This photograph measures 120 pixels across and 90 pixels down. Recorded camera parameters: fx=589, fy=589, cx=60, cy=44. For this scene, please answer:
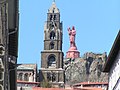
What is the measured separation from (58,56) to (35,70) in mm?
7647

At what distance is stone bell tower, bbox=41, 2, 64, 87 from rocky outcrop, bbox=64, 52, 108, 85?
18.0 m

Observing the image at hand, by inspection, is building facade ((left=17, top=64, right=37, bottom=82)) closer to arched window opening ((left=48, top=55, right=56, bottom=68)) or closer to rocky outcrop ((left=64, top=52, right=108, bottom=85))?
arched window opening ((left=48, top=55, right=56, bottom=68))

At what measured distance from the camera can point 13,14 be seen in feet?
60.4

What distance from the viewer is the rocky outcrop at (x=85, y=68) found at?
14975 centimetres

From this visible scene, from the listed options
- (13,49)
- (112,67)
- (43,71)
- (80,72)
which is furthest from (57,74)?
(13,49)

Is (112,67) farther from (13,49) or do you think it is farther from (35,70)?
(35,70)

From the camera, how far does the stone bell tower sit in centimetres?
12888

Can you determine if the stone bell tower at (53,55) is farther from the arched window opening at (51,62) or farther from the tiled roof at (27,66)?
the tiled roof at (27,66)

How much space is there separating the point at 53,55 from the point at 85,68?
23.6 metres

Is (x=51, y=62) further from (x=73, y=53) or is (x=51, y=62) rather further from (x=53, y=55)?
(x=73, y=53)

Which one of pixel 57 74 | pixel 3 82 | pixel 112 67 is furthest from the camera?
pixel 57 74

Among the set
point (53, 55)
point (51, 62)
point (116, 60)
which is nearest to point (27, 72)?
point (51, 62)

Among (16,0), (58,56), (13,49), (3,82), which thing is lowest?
(3,82)

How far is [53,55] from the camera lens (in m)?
130
